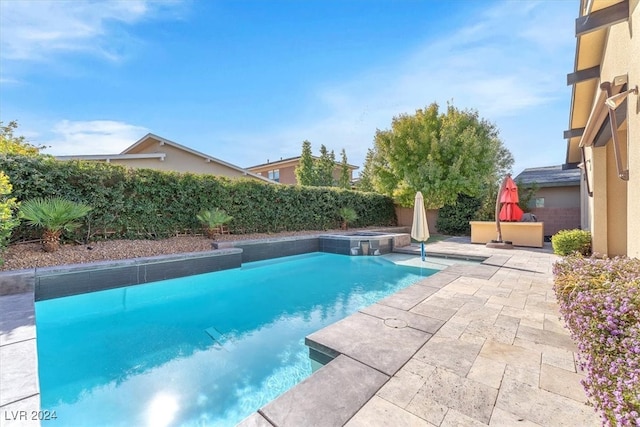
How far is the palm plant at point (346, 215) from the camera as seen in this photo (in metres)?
15.0

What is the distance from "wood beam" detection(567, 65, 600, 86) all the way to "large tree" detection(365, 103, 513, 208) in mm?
7490

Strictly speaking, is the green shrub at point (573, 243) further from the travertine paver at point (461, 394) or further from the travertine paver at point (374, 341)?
the travertine paver at point (461, 394)

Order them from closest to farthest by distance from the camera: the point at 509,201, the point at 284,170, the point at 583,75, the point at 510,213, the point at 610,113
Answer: the point at 610,113, the point at 583,75, the point at 509,201, the point at 510,213, the point at 284,170

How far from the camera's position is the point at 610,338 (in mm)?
1845

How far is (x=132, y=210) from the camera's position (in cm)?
859

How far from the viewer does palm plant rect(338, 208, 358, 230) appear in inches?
589

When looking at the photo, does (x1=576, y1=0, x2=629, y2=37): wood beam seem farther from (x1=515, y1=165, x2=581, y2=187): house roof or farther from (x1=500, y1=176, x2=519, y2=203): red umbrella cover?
(x1=515, y1=165, x2=581, y2=187): house roof

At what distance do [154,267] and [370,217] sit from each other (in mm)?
12494

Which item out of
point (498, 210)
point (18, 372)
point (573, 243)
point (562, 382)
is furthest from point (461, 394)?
point (498, 210)

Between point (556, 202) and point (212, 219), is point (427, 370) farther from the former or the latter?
point (556, 202)

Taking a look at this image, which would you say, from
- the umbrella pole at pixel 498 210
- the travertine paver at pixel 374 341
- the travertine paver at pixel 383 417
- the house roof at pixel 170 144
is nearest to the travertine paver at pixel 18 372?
the travertine paver at pixel 374 341

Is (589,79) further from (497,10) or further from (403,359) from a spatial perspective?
(403,359)

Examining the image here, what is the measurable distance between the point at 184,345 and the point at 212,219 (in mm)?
6321

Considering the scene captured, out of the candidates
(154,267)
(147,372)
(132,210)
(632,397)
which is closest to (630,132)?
(632,397)
